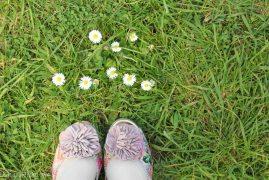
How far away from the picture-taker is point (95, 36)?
90.9 inches

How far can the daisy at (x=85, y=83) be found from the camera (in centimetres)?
229

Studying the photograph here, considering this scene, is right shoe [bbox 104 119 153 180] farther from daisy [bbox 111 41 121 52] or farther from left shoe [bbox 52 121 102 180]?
daisy [bbox 111 41 121 52]

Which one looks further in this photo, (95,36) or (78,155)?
(95,36)

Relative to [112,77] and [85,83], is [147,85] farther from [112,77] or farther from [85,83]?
[85,83]

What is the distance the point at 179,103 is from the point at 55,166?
0.62 m

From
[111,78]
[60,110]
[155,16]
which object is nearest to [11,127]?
[60,110]

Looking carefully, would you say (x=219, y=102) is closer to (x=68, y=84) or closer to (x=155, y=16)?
(x=155, y=16)

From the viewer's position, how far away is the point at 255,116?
88.4 inches

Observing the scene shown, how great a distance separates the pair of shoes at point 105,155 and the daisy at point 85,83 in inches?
6.5

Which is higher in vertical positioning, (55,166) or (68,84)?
(68,84)

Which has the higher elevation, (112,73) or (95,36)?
(95,36)

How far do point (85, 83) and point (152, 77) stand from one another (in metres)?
0.30

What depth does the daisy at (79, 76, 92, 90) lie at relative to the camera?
2.29 m

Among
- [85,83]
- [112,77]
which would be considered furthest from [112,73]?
[85,83]
